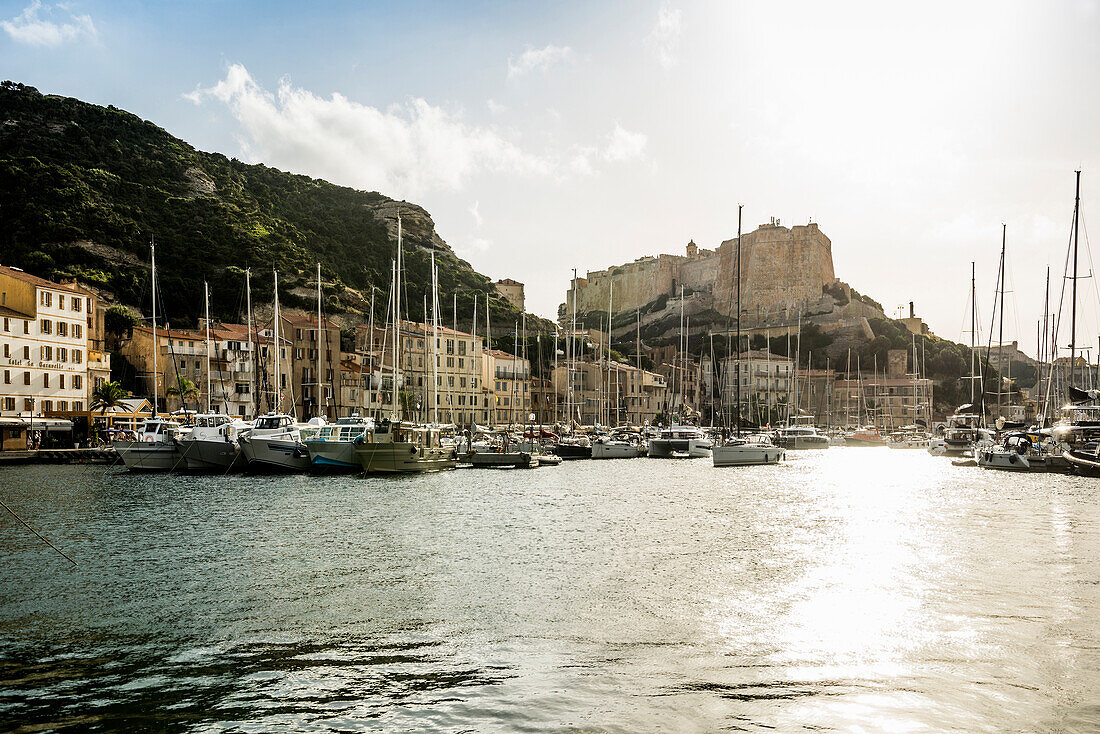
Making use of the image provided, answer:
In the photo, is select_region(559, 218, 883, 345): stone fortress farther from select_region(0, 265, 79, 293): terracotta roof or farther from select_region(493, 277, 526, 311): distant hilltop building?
select_region(0, 265, 79, 293): terracotta roof

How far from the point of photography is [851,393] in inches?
5714

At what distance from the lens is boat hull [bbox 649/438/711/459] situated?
73.6 metres

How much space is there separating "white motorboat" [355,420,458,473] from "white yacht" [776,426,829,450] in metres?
59.8

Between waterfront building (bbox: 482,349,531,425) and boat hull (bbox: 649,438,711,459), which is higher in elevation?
waterfront building (bbox: 482,349,531,425)

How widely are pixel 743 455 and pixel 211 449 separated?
3764cm

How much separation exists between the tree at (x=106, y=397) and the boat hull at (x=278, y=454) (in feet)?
80.5

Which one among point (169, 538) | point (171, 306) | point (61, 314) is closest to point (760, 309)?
point (171, 306)

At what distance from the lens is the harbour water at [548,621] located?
28.2 ft

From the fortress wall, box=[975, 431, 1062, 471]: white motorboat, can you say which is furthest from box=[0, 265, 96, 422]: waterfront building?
the fortress wall

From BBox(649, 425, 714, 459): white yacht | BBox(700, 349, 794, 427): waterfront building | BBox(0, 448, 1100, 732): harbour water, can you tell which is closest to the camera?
BBox(0, 448, 1100, 732): harbour water

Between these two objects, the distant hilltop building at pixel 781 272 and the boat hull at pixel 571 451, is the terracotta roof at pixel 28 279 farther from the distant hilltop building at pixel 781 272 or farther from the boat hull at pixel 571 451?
the distant hilltop building at pixel 781 272

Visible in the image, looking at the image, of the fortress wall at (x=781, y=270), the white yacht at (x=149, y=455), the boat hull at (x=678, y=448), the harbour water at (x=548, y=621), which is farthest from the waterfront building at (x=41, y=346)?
the fortress wall at (x=781, y=270)

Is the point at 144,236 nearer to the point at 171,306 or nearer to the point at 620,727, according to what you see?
the point at 171,306

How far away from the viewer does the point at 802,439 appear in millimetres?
98125
